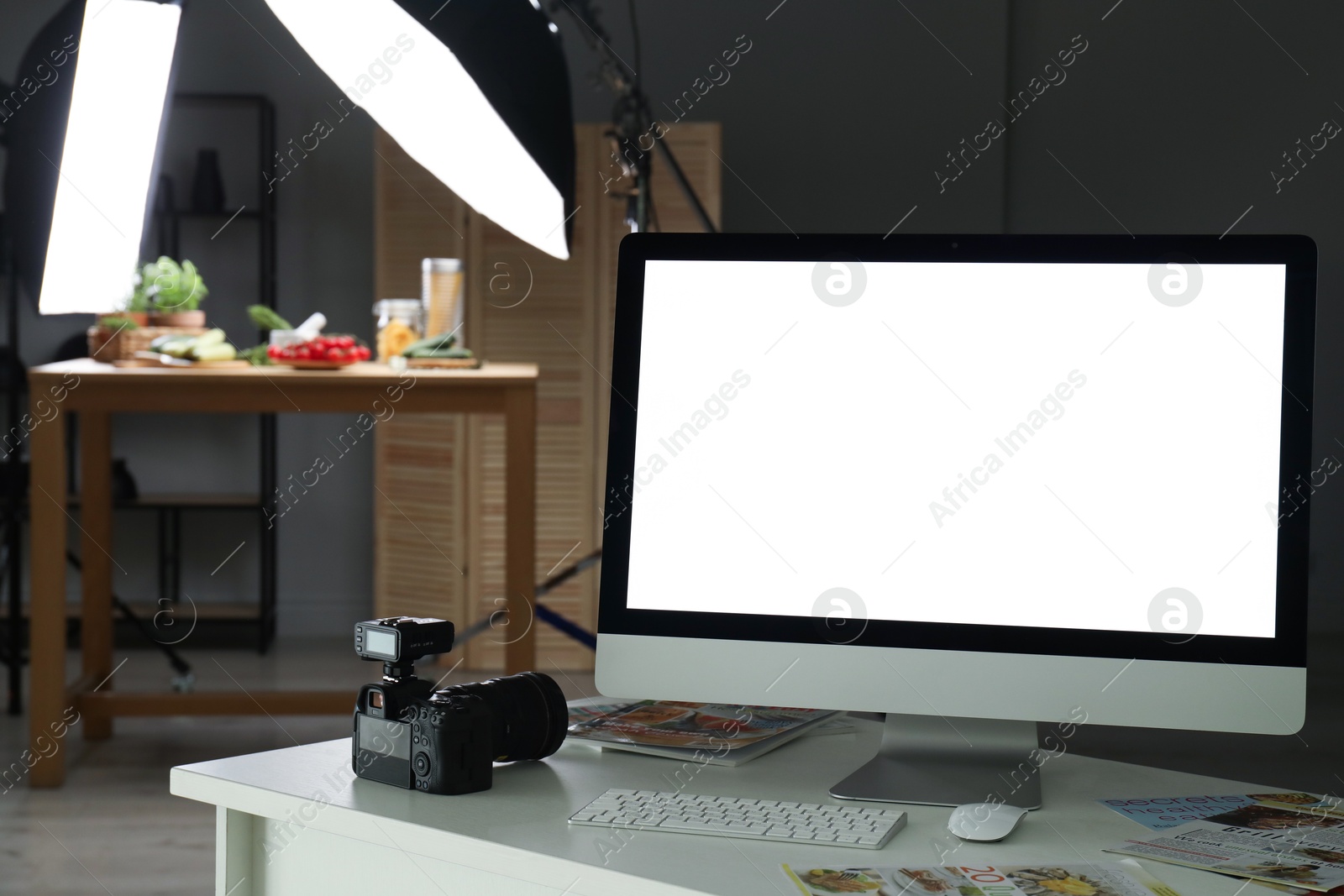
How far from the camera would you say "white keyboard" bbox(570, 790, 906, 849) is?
31.7 inches

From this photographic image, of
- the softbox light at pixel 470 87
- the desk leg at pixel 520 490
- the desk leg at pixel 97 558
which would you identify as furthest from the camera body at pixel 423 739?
the desk leg at pixel 97 558

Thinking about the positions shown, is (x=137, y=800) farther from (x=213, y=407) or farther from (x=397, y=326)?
(x=397, y=326)

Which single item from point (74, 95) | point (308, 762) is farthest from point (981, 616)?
point (74, 95)

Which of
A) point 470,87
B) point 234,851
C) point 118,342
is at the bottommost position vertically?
point 234,851

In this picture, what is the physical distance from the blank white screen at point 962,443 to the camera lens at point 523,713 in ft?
0.36

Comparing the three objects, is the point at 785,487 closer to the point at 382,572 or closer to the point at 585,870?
the point at 585,870

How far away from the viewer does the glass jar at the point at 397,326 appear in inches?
109

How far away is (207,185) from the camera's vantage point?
167 inches

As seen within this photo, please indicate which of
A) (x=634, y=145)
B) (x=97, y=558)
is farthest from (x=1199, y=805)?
(x=97, y=558)

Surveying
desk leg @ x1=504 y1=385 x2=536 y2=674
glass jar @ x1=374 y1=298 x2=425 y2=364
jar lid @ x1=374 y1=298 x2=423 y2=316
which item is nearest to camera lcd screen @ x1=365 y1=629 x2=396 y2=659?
desk leg @ x1=504 y1=385 x2=536 y2=674

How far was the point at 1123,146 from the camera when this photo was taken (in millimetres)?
3994

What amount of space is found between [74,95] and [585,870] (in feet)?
4.65

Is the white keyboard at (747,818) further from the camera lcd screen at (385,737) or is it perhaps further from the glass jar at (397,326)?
the glass jar at (397,326)

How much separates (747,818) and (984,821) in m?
0.17
